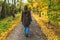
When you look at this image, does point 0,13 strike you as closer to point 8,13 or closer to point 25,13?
point 8,13

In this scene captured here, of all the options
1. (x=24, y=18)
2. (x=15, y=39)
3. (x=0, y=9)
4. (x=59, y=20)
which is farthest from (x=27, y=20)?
(x=0, y=9)

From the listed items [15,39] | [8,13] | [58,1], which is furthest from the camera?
[8,13]

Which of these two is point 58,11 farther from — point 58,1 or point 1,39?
point 1,39

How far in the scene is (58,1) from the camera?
1573 centimetres

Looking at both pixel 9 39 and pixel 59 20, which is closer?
pixel 9 39

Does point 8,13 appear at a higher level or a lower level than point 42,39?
lower

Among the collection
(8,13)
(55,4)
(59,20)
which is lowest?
(8,13)

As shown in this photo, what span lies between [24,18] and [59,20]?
288 cm

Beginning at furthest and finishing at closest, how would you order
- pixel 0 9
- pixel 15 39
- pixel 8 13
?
pixel 8 13 < pixel 0 9 < pixel 15 39

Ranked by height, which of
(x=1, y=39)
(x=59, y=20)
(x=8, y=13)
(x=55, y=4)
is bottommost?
(x=8, y=13)

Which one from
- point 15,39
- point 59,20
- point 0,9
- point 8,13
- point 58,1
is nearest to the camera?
point 15,39

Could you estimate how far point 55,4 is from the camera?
53.5 feet

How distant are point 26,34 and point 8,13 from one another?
28.6 m

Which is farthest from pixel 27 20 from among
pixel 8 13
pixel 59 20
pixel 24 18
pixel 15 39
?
pixel 8 13
